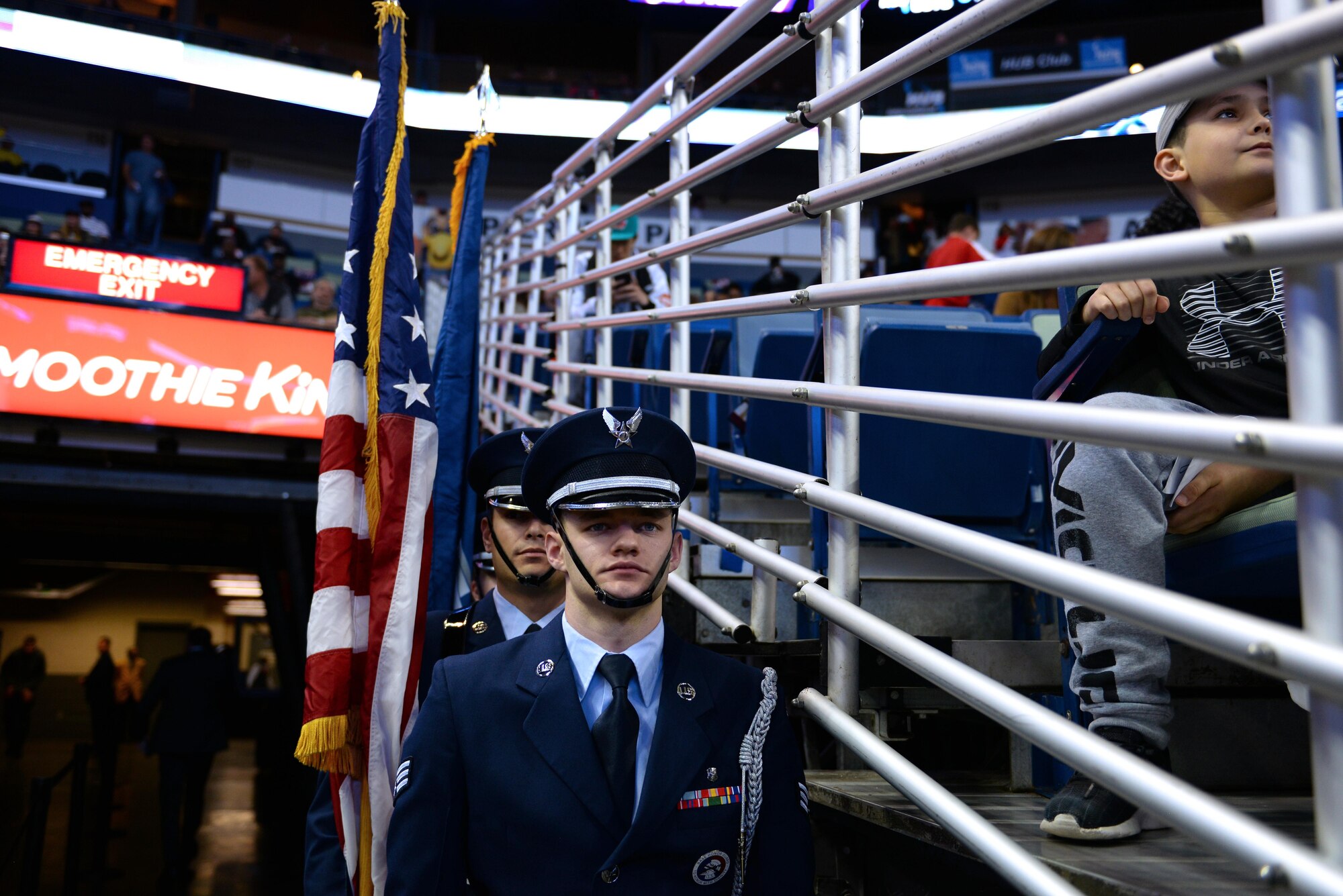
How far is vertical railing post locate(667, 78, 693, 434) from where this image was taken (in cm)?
303

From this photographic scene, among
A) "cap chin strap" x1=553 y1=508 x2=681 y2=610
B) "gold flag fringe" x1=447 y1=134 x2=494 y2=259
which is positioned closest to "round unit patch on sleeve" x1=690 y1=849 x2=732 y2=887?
"cap chin strap" x1=553 y1=508 x2=681 y2=610

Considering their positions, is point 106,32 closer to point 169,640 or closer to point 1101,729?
point 169,640

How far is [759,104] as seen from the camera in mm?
18859

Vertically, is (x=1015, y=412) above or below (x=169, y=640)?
above

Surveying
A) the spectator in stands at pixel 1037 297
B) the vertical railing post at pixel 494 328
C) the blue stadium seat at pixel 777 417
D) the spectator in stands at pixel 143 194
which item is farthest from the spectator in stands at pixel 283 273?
the blue stadium seat at pixel 777 417

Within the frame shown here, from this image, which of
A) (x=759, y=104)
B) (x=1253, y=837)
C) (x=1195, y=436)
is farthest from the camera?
(x=759, y=104)

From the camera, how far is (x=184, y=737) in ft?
27.0

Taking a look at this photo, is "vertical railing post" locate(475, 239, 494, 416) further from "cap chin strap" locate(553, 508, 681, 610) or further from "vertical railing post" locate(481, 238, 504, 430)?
"cap chin strap" locate(553, 508, 681, 610)

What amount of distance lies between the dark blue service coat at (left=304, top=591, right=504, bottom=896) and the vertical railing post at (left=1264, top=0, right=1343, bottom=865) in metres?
1.82

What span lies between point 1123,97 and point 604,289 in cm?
281

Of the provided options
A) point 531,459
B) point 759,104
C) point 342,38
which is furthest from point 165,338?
point 342,38

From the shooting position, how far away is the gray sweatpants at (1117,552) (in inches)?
61.0

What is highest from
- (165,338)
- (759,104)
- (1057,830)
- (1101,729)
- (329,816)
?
(759,104)

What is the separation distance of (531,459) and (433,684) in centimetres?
43
